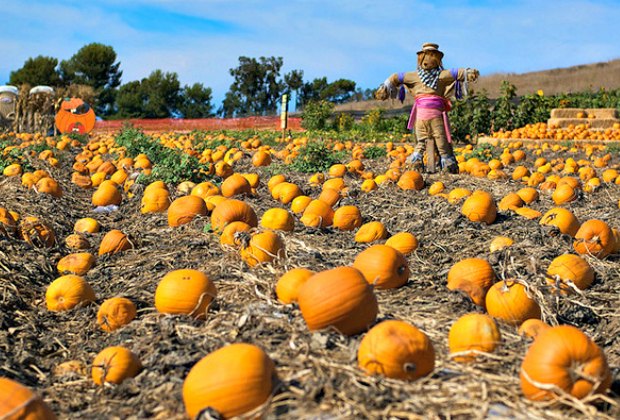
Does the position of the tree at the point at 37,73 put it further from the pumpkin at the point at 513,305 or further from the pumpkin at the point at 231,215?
the pumpkin at the point at 513,305

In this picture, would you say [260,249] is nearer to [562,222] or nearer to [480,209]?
[480,209]

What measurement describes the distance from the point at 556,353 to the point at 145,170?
8.20 meters

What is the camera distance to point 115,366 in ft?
10.8

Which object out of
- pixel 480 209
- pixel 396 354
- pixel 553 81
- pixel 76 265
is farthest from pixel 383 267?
pixel 553 81

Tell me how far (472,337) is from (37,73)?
73.8 m

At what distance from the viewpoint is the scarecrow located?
1091 centimetres

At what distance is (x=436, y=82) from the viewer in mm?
10953

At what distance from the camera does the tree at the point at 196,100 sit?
239 ft

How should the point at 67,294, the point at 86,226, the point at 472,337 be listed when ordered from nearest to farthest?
1. the point at 472,337
2. the point at 67,294
3. the point at 86,226

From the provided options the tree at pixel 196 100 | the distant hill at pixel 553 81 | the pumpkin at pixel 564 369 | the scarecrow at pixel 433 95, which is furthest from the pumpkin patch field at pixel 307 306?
the tree at pixel 196 100

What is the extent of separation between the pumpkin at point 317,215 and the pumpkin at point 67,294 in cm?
252

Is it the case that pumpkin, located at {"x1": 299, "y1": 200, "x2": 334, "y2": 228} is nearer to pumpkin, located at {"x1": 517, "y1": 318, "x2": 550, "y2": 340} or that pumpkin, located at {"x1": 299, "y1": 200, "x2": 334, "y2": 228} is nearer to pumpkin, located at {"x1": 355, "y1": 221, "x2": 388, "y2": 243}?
pumpkin, located at {"x1": 355, "y1": 221, "x2": 388, "y2": 243}

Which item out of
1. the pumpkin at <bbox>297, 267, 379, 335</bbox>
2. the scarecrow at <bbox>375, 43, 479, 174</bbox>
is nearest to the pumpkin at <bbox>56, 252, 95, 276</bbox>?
the pumpkin at <bbox>297, 267, 379, 335</bbox>

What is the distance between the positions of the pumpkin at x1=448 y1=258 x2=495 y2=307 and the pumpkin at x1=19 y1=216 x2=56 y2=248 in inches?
153
